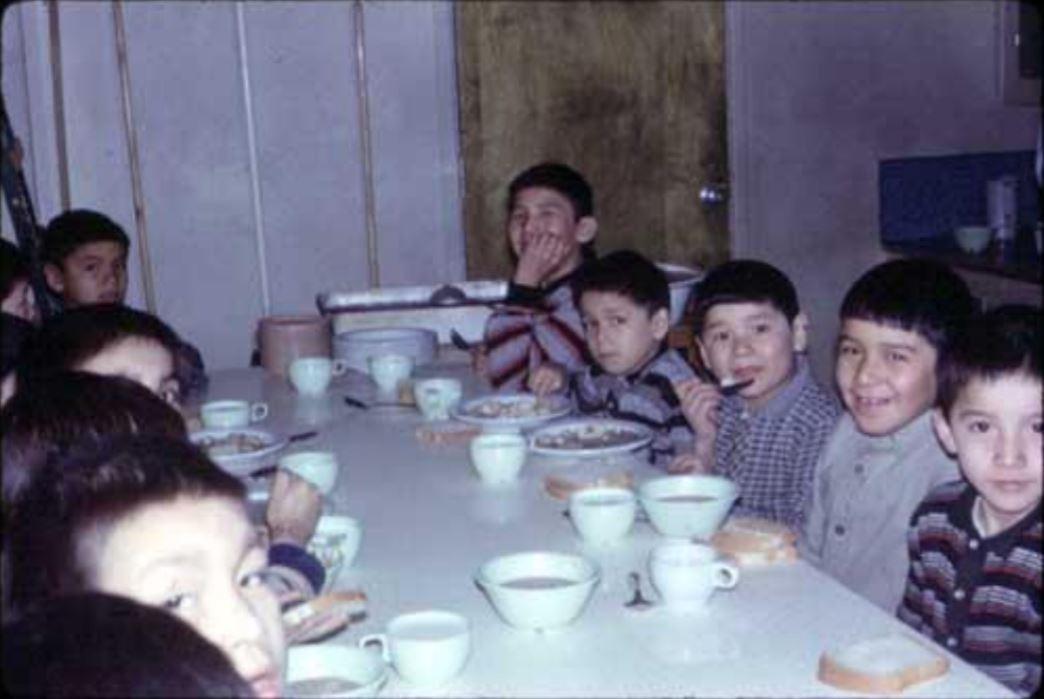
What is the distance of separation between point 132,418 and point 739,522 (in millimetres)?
711

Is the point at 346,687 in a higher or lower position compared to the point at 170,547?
lower

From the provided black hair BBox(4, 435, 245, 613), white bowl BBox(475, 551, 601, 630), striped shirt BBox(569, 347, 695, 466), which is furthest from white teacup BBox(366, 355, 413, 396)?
black hair BBox(4, 435, 245, 613)

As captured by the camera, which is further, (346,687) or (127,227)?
(127,227)

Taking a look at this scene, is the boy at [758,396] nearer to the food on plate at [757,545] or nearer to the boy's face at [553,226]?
the food on plate at [757,545]

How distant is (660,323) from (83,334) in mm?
1194

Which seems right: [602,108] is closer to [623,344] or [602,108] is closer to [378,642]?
[623,344]

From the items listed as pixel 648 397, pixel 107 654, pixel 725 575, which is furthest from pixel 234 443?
pixel 107 654

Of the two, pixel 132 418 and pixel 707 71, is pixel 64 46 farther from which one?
pixel 132 418

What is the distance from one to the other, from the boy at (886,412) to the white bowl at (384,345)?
1233mm

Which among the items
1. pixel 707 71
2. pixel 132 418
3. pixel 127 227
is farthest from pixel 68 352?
pixel 707 71

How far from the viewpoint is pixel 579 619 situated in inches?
55.7

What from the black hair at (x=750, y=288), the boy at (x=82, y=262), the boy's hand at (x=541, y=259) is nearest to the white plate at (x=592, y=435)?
the black hair at (x=750, y=288)

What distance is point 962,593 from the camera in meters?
1.60

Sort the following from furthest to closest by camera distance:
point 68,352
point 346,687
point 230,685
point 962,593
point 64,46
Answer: point 64,46
point 68,352
point 962,593
point 346,687
point 230,685
